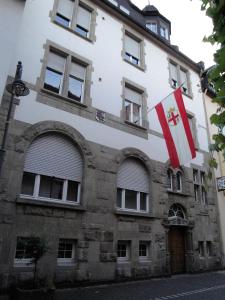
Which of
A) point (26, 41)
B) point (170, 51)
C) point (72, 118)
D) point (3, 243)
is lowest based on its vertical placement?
point (3, 243)

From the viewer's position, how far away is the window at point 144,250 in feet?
37.6

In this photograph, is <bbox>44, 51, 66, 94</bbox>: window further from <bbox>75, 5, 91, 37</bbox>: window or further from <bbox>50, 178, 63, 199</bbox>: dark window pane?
<bbox>50, 178, 63, 199</bbox>: dark window pane

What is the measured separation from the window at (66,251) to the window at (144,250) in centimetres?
328

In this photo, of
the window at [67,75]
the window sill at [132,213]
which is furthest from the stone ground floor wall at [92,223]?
the window at [67,75]

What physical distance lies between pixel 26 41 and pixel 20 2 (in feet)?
4.30

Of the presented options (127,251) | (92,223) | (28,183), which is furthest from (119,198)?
(28,183)

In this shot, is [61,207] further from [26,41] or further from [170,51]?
[170,51]

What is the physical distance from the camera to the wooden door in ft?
41.8

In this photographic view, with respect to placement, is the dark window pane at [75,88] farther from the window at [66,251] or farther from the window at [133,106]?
the window at [66,251]

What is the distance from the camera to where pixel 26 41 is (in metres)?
10.4

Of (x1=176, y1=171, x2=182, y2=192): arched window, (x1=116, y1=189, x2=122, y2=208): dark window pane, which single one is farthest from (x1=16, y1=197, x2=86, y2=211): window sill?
(x1=176, y1=171, x2=182, y2=192): arched window

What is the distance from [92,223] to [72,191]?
4.49ft

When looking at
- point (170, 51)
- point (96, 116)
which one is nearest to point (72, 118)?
point (96, 116)

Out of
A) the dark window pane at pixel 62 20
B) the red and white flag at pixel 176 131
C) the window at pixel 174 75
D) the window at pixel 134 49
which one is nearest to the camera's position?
the red and white flag at pixel 176 131
